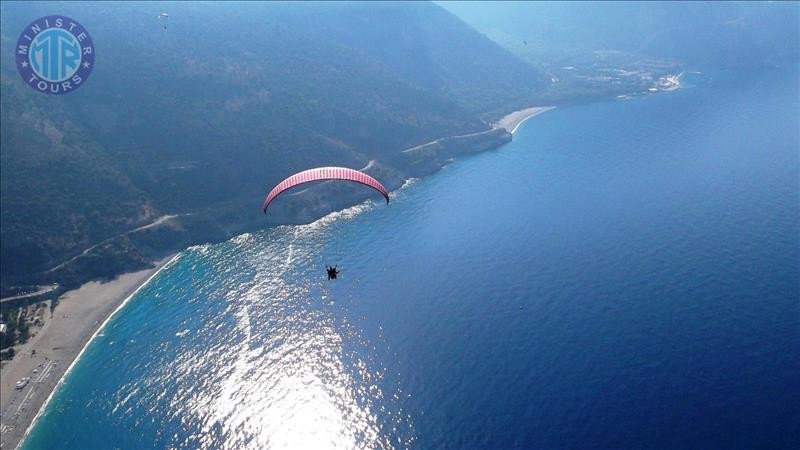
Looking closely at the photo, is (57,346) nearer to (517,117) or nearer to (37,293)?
(37,293)

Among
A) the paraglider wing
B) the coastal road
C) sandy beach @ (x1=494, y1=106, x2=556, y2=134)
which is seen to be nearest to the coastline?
the coastal road

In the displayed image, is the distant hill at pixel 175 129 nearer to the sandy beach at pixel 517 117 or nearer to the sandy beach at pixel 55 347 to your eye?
the sandy beach at pixel 55 347

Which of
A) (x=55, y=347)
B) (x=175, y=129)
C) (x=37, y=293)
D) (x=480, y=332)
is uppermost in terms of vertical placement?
(x=175, y=129)

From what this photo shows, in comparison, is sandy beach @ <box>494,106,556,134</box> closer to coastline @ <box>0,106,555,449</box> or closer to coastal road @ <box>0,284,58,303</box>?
coastline @ <box>0,106,555,449</box>

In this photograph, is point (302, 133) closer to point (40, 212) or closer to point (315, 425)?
point (40, 212)

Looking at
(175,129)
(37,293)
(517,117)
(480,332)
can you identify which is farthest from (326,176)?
(517,117)

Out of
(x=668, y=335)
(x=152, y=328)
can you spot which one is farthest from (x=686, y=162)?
(x=152, y=328)
